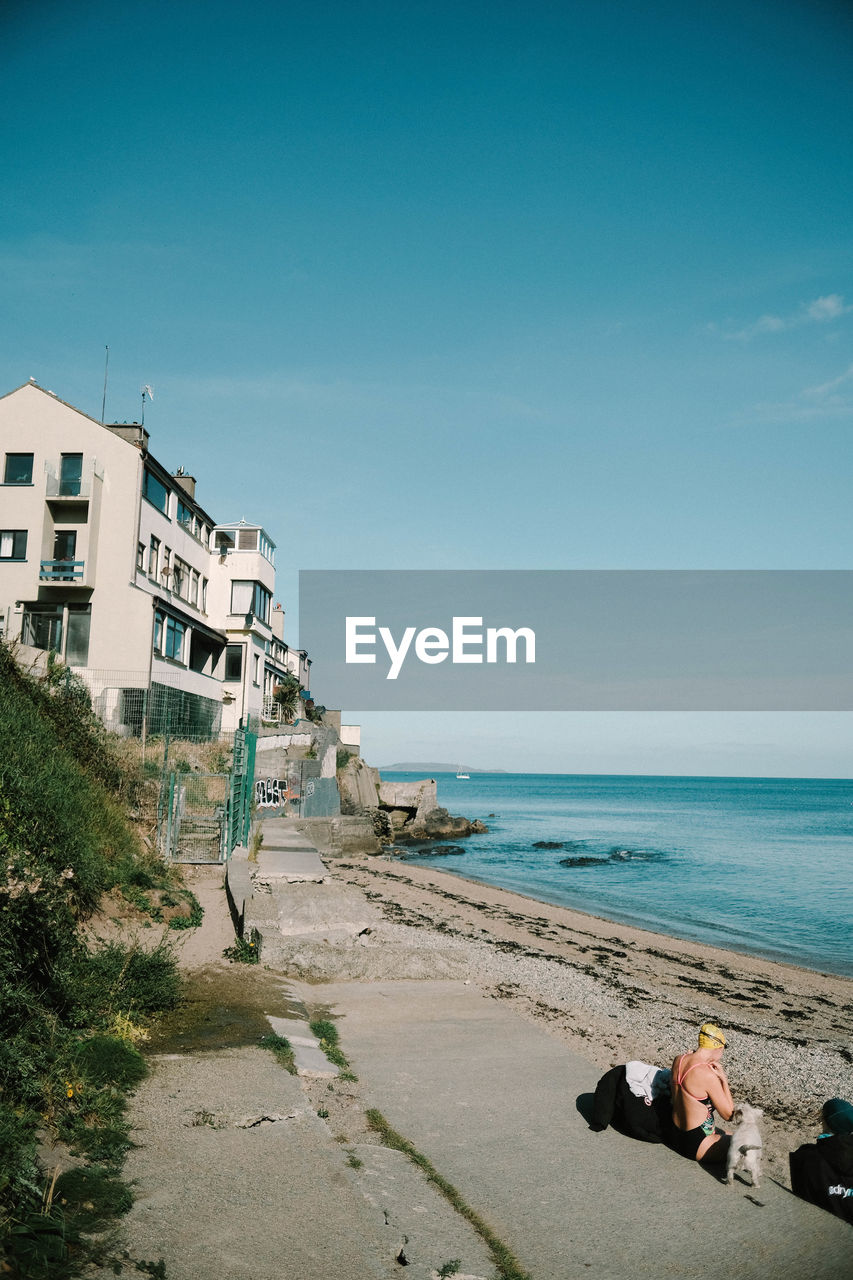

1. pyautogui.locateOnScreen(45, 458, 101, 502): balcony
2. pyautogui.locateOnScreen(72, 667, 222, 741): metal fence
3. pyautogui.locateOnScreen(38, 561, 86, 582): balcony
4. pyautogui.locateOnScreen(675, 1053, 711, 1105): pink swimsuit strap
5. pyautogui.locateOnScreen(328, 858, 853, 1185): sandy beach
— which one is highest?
pyautogui.locateOnScreen(45, 458, 101, 502): balcony

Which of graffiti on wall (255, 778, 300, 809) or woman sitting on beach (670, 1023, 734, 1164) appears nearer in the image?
woman sitting on beach (670, 1023, 734, 1164)

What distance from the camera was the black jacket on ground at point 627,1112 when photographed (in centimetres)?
644

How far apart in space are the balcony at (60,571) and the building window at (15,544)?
1.07 metres

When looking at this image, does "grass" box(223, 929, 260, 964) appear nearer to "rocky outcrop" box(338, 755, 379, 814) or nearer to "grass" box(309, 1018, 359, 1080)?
"grass" box(309, 1018, 359, 1080)

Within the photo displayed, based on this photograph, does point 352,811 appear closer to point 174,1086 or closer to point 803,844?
point 803,844

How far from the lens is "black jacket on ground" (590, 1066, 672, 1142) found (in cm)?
644

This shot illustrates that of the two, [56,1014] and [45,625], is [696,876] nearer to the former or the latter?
[45,625]

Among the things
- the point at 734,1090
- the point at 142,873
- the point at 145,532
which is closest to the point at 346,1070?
the point at 734,1090

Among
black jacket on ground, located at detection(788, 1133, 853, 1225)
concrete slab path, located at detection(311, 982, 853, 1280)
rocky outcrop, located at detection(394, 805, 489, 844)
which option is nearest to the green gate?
A: concrete slab path, located at detection(311, 982, 853, 1280)

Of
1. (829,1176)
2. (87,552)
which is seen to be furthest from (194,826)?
(829,1176)

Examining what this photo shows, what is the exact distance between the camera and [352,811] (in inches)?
1684

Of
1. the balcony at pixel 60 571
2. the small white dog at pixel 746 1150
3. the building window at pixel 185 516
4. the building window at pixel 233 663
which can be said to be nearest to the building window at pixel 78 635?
the balcony at pixel 60 571

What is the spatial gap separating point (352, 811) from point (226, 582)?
1335cm

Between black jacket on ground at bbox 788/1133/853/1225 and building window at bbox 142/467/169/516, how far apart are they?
28.4 meters
